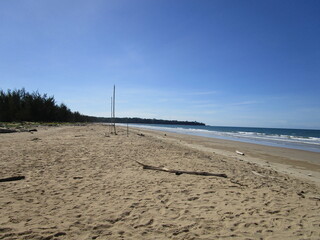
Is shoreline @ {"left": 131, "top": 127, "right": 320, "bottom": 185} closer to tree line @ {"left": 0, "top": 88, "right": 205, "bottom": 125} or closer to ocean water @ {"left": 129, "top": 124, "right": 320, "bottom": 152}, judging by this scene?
ocean water @ {"left": 129, "top": 124, "right": 320, "bottom": 152}

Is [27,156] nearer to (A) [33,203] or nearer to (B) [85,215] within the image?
(A) [33,203]

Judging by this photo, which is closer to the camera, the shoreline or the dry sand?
the dry sand

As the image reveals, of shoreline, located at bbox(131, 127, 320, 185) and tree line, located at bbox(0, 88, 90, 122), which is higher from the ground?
tree line, located at bbox(0, 88, 90, 122)

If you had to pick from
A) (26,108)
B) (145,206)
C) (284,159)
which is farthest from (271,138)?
(26,108)

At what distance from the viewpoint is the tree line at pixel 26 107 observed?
4138cm

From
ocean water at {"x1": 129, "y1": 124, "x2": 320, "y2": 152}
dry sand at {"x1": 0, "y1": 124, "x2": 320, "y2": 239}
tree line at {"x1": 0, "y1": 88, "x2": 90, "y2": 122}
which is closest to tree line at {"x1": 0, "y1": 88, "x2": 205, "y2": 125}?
tree line at {"x1": 0, "y1": 88, "x2": 90, "y2": 122}

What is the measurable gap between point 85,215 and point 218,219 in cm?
272

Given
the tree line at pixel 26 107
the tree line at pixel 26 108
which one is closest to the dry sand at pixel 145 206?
the tree line at pixel 26 108

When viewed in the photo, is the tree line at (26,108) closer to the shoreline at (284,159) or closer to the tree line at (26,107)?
the tree line at (26,107)

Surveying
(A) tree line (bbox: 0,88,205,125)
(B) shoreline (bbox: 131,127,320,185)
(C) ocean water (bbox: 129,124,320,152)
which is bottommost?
(B) shoreline (bbox: 131,127,320,185)

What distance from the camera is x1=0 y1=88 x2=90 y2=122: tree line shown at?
1629 inches

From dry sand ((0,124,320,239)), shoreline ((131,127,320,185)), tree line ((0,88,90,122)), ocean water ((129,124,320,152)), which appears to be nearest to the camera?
dry sand ((0,124,320,239))

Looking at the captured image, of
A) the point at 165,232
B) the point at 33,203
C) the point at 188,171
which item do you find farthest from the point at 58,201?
the point at 188,171

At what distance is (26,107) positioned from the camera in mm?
44375
